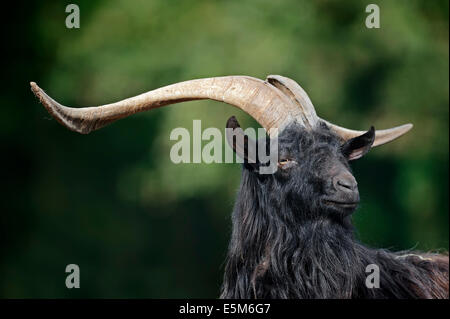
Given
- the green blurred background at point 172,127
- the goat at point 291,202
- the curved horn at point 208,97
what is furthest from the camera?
the green blurred background at point 172,127

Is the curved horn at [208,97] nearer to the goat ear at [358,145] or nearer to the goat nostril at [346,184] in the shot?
the goat ear at [358,145]

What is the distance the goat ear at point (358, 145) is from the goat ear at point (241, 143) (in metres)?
0.62

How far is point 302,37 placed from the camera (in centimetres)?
1321

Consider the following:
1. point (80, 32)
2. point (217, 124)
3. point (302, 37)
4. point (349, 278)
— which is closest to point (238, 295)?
point (349, 278)

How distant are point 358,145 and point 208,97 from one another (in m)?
1.12

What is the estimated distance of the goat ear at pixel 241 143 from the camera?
5379mm

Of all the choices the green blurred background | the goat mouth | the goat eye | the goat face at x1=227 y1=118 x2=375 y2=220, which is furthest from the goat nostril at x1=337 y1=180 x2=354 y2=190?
the green blurred background

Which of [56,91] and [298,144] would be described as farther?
[56,91]

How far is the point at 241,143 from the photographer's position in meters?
5.44

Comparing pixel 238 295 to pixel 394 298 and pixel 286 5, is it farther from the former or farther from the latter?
pixel 286 5

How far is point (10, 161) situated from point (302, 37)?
5.64 meters

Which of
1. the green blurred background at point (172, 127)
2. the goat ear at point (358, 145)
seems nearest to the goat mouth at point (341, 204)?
the goat ear at point (358, 145)

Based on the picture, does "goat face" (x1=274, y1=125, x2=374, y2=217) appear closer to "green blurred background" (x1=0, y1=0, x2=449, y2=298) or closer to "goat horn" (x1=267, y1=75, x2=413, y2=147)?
"goat horn" (x1=267, y1=75, x2=413, y2=147)

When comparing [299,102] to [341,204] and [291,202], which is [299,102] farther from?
[341,204]
